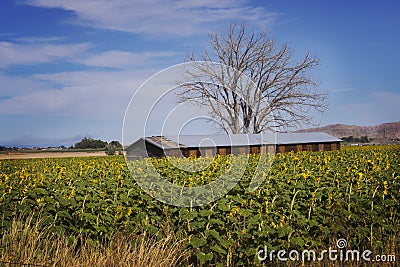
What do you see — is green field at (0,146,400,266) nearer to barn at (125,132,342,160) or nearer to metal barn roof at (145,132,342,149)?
metal barn roof at (145,132,342,149)

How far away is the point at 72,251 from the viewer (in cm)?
602

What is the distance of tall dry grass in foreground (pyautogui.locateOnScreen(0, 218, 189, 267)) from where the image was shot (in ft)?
18.0

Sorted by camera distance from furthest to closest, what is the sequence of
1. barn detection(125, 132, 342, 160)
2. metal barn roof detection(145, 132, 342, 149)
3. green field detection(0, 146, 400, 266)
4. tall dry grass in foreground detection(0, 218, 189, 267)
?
1. metal barn roof detection(145, 132, 342, 149)
2. barn detection(125, 132, 342, 160)
3. green field detection(0, 146, 400, 266)
4. tall dry grass in foreground detection(0, 218, 189, 267)

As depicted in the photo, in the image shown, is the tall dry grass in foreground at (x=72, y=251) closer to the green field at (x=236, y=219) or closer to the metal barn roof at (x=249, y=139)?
the green field at (x=236, y=219)

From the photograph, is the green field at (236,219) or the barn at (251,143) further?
the barn at (251,143)

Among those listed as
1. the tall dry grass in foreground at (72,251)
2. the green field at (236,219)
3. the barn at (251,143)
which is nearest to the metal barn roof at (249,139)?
the barn at (251,143)

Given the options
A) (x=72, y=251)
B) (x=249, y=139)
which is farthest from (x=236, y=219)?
(x=249, y=139)

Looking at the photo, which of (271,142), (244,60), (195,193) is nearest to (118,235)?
(195,193)

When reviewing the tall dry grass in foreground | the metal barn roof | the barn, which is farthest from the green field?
the barn

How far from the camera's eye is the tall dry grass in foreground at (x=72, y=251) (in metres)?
5.49

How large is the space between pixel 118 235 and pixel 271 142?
1143 inches

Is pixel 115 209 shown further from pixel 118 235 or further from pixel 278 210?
pixel 278 210

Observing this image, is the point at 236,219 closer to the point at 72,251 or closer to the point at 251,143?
the point at 72,251

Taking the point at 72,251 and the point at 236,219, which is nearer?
the point at 72,251
